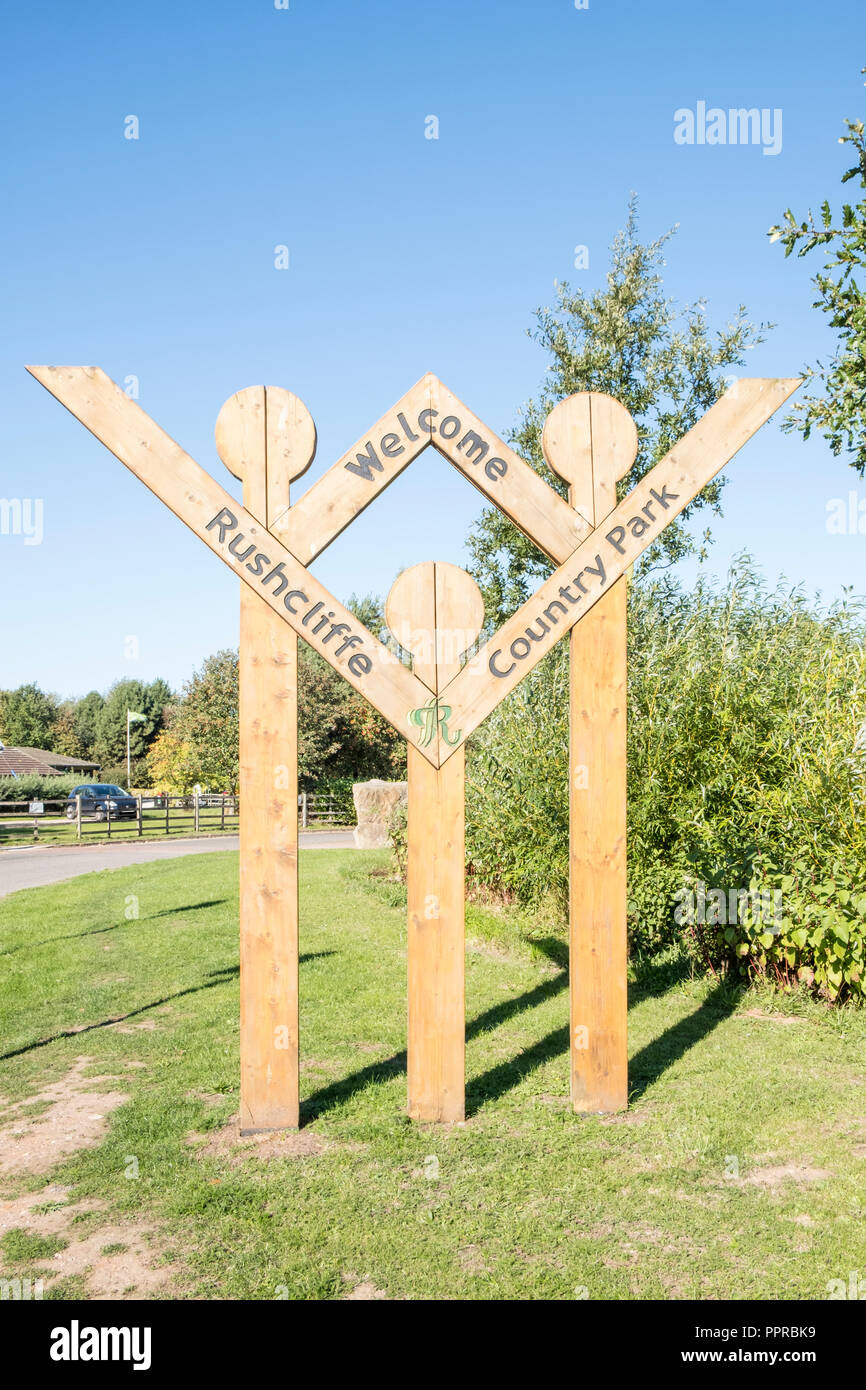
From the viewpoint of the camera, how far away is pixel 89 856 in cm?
A: 2195

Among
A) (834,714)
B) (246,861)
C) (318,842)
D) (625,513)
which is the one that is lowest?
(318,842)

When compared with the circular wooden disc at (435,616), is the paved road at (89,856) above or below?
below

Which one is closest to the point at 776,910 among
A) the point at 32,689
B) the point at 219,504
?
the point at 219,504

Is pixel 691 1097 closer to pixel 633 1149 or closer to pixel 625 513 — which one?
pixel 633 1149

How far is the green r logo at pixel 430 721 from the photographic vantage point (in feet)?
15.1

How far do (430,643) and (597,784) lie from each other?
110 cm

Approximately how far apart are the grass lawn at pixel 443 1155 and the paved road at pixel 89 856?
390 inches

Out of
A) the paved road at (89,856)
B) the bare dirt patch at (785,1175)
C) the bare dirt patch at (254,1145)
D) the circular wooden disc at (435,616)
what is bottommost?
the paved road at (89,856)

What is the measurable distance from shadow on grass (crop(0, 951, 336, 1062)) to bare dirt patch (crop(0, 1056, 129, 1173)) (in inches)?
28.6

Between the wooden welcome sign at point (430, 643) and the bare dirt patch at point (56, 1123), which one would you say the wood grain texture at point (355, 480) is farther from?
the bare dirt patch at point (56, 1123)

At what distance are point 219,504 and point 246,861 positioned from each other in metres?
1.70

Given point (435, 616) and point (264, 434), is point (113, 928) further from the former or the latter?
point (264, 434)

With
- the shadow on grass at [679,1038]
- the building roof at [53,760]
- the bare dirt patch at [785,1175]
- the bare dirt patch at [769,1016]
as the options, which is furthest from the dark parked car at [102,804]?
the bare dirt patch at [785,1175]
